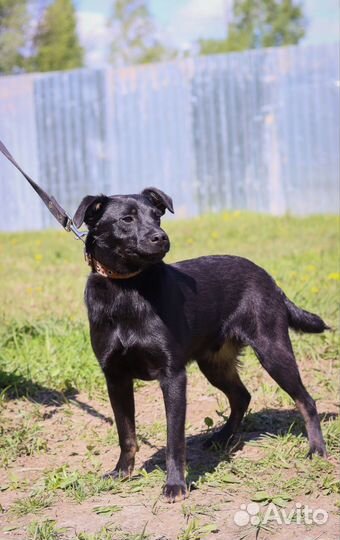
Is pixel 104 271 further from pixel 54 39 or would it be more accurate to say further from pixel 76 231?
pixel 54 39

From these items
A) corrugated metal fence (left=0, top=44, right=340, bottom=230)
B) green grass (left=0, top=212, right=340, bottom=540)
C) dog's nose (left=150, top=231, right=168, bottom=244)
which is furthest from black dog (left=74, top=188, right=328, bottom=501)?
corrugated metal fence (left=0, top=44, right=340, bottom=230)

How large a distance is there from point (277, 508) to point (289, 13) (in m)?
27.1

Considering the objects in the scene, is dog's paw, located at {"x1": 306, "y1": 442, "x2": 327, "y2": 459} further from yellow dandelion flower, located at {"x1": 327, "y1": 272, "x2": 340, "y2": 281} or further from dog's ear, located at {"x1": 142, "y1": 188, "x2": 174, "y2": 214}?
yellow dandelion flower, located at {"x1": 327, "y1": 272, "x2": 340, "y2": 281}

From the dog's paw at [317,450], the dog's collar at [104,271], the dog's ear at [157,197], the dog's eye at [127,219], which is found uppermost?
the dog's ear at [157,197]

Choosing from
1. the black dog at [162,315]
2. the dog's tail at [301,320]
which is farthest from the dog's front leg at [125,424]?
the dog's tail at [301,320]

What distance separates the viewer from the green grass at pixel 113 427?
3.57 meters

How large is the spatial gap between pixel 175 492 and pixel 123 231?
129cm

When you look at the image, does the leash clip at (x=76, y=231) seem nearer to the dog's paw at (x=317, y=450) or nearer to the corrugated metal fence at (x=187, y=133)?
the dog's paw at (x=317, y=450)

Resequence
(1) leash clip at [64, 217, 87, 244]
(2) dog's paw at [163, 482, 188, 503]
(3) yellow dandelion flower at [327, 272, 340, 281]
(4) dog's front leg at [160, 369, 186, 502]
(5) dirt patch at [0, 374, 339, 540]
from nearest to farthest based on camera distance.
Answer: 1. (5) dirt patch at [0, 374, 339, 540]
2. (2) dog's paw at [163, 482, 188, 503]
3. (4) dog's front leg at [160, 369, 186, 502]
4. (1) leash clip at [64, 217, 87, 244]
5. (3) yellow dandelion flower at [327, 272, 340, 281]

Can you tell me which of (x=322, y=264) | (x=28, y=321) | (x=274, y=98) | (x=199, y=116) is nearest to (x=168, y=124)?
(x=199, y=116)

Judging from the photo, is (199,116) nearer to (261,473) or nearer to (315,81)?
(315,81)

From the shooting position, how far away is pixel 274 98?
1247 cm

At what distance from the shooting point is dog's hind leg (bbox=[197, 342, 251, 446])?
450 cm

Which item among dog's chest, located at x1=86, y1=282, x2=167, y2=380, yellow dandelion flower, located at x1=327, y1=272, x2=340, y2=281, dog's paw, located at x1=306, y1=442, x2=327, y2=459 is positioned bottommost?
dog's paw, located at x1=306, y1=442, x2=327, y2=459
